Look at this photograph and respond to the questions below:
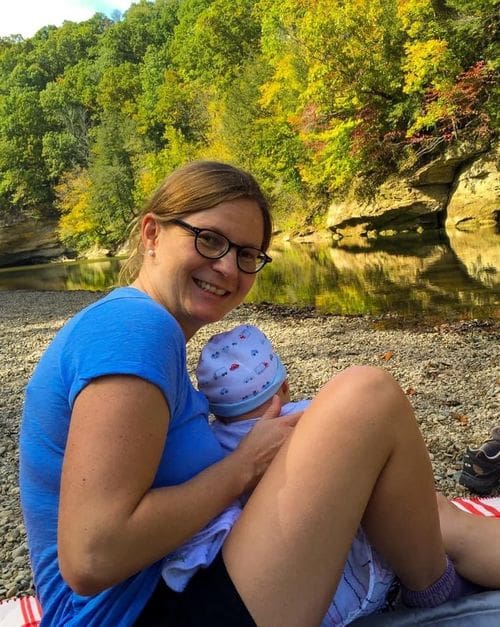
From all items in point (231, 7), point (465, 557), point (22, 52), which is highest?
point (22, 52)

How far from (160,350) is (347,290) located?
37.6ft

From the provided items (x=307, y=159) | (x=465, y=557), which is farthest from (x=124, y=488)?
(x=307, y=159)

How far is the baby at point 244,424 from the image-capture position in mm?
1369

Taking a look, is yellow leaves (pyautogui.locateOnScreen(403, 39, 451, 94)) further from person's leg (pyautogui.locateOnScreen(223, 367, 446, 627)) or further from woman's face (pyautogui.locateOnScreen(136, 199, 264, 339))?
person's leg (pyautogui.locateOnScreen(223, 367, 446, 627))

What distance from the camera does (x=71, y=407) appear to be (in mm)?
1247

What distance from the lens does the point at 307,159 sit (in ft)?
93.2

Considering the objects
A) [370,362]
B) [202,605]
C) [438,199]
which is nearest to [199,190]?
[202,605]

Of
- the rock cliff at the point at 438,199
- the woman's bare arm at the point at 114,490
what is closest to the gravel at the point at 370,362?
the woman's bare arm at the point at 114,490

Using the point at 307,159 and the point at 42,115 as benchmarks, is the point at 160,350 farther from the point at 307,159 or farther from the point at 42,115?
the point at 42,115

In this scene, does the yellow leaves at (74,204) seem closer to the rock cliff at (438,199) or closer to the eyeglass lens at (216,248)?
the rock cliff at (438,199)

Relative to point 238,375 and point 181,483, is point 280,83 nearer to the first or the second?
point 238,375

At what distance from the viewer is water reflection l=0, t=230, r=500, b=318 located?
9719 millimetres

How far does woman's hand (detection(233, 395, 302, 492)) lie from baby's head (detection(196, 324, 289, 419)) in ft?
0.81

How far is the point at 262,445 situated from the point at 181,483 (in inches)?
8.9
